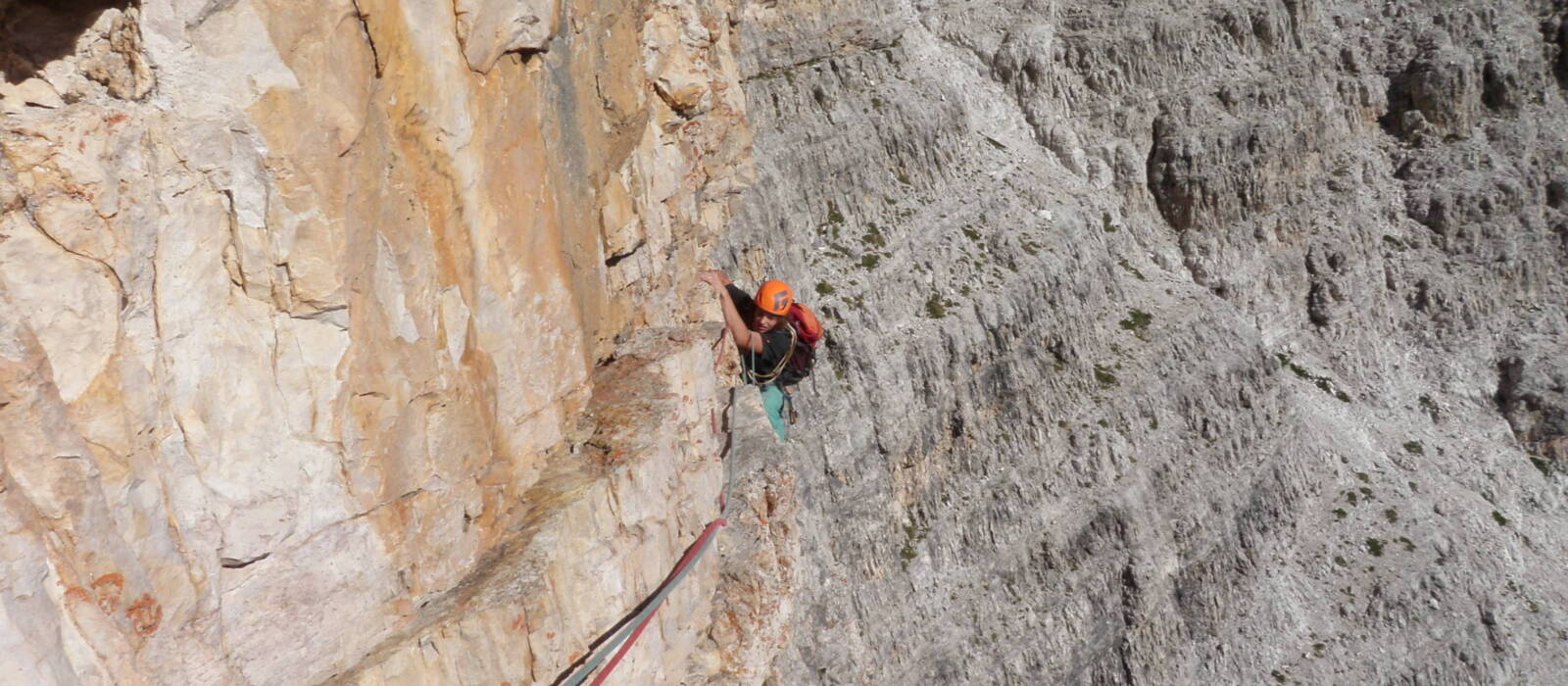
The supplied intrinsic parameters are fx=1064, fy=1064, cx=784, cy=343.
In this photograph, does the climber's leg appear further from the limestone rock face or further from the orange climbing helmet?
the limestone rock face

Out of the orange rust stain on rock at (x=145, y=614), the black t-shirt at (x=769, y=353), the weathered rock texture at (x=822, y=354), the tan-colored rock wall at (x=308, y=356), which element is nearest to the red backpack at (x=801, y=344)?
the black t-shirt at (x=769, y=353)

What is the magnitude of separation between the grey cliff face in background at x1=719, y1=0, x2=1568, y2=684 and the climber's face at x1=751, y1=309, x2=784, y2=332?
2.12 metres

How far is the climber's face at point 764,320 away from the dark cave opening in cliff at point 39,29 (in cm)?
918

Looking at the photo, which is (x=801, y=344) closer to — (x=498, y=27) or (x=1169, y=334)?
(x=498, y=27)

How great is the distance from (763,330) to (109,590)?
938 cm

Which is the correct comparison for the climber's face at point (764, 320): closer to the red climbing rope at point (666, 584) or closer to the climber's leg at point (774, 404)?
the climber's leg at point (774, 404)

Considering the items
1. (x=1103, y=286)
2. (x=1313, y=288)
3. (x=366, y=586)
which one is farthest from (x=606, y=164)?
(x=1313, y=288)

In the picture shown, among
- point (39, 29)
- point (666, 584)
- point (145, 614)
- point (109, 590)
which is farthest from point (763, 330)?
point (39, 29)

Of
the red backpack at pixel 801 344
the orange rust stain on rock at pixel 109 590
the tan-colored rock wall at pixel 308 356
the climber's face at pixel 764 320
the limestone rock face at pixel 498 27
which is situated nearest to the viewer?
the tan-colored rock wall at pixel 308 356

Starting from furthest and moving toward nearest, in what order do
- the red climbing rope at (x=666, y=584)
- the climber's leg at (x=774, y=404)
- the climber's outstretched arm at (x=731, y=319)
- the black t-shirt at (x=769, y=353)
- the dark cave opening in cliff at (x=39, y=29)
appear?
1. the climber's leg at (x=774, y=404)
2. the black t-shirt at (x=769, y=353)
3. the climber's outstretched arm at (x=731, y=319)
4. the red climbing rope at (x=666, y=584)
5. the dark cave opening in cliff at (x=39, y=29)

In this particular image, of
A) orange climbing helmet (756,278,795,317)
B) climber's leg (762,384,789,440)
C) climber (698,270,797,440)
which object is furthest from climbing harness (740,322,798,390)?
orange climbing helmet (756,278,795,317)

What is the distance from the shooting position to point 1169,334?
1195 inches

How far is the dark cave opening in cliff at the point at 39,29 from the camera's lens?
5.11 m

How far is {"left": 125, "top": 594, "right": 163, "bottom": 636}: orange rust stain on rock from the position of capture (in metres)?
5.60
